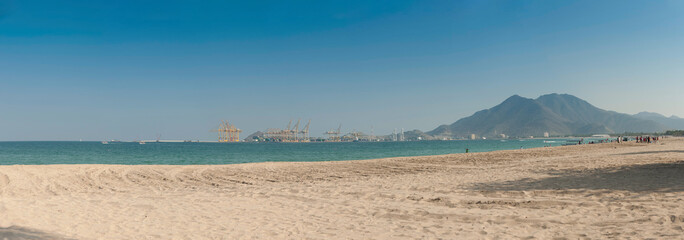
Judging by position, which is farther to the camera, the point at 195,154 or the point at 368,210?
the point at 195,154

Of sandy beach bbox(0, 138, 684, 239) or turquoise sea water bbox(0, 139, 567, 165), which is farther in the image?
turquoise sea water bbox(0, 139, 567, 165)

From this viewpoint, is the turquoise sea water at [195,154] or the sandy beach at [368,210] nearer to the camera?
the sandy beach at [368,210]

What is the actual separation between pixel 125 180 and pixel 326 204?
9709 millimetres

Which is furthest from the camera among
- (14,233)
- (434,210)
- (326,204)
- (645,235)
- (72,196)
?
(72,196)

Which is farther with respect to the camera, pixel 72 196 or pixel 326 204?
pixel 72 196

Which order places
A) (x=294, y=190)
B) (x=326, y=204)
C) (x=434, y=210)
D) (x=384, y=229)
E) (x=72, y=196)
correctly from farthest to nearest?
(x=294, y=190) → (x=72, y=196) → (x=326, y=204) → (x=434, y=210) → (x=384, y=229)

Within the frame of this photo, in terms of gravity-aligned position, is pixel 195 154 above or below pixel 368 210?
below

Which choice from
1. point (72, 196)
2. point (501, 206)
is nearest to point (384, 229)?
point (501, 206)

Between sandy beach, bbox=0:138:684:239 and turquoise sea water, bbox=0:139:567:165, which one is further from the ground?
sandy beach, bbox=0:138:684:239

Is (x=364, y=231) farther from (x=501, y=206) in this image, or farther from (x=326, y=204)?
(x=501, y=206)

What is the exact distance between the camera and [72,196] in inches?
386

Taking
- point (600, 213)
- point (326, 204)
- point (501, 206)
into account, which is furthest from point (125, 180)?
point (600, 213)

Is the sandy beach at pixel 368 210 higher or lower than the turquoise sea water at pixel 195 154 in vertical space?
higher

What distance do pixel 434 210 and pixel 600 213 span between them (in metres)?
2.90
